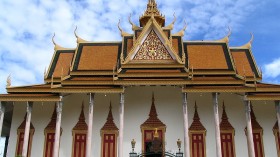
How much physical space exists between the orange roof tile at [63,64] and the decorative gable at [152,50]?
489cm

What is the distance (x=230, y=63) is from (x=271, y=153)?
569 cm

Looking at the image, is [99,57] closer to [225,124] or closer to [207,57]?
[207,57]

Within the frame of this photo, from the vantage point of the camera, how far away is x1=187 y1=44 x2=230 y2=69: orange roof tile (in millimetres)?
21125

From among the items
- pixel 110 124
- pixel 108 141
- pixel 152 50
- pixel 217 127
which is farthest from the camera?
pixel 152 50

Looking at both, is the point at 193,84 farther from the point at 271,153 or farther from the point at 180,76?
the point at 271,153

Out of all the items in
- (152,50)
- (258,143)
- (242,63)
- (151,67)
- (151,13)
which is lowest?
(258,143)

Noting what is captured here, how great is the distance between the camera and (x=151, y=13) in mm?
26531

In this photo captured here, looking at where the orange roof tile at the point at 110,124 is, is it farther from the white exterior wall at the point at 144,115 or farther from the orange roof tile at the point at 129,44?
the orange roof tile at the point at 129,44

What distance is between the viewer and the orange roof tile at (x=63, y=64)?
2197 centimetres

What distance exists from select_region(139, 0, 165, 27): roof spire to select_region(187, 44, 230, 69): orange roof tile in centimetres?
478

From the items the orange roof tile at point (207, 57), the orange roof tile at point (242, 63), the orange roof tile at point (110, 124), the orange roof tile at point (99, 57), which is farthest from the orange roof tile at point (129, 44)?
the orange roof tile at point (242, 63)

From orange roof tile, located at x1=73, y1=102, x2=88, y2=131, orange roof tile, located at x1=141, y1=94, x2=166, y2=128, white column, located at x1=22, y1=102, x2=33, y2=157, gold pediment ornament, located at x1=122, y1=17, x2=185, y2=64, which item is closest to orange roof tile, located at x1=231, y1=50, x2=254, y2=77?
gold pediment ornament, located at x1=122, y1=17, x2=185, y2=64

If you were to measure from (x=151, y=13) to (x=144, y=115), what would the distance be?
31.8ft

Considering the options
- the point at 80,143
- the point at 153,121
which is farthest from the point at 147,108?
the point at 80,143
